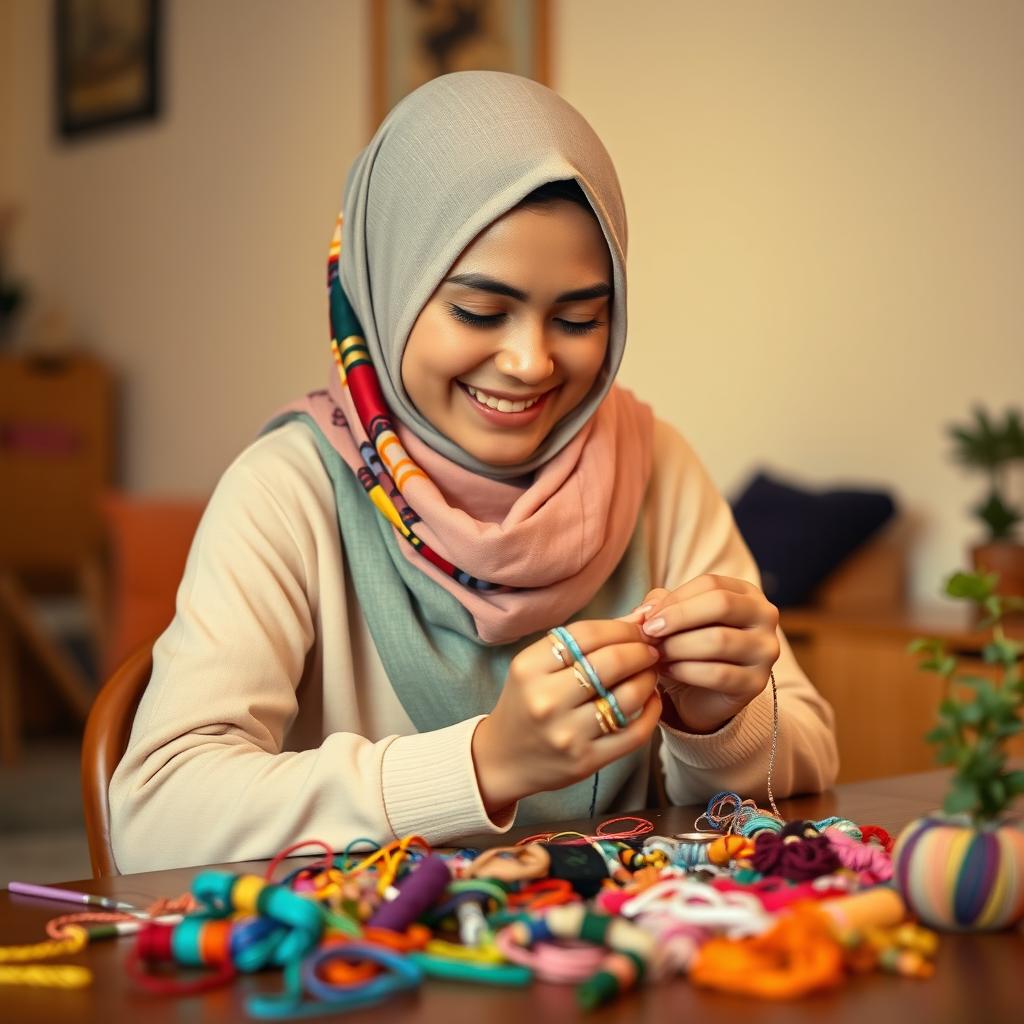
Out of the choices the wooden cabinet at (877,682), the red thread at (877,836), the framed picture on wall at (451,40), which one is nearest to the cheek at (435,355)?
the red thread at (877,836)

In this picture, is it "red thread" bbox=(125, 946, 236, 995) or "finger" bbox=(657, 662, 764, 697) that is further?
"finger" bbox=(657, 662, 764, 697)

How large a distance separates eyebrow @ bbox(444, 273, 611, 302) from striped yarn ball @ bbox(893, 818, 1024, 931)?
63cm

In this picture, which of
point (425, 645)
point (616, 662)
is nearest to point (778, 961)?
point (616, 662)

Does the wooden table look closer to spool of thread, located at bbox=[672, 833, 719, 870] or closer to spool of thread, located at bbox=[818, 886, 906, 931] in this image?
spool of thread, located at bbox=[818, 886, 906, 931]

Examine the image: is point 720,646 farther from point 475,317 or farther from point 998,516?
point 998,516

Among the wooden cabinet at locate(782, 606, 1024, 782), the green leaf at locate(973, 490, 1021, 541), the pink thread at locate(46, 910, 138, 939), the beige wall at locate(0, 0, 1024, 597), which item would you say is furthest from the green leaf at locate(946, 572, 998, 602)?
the beige wall at locate(0, 0, 1024, 597)

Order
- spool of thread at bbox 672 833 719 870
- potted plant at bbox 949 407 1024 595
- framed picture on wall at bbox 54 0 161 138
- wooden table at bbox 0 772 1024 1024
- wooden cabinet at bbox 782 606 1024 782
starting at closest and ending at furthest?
1. wooden table at bbox 0 772 1024 1024
2. spool of thread at bbox 672 833 719 870
3. wooden cabinet at bbox 782 606 1024 782
4. potted plant at bbox 949 407 1024 595
5. framed picture on wall at bbox 54 0 161 138

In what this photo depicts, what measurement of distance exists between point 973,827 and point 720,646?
296 mm

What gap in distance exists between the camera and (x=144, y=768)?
3.60ft

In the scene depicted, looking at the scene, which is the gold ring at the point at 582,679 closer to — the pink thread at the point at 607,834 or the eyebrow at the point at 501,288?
the pink thread at the point at 607,834

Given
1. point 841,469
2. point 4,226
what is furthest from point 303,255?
point 841,469

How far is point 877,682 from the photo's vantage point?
2596 mm

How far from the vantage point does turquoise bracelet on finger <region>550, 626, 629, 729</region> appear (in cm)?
93

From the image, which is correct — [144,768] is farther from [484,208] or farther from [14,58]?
[14,58]
